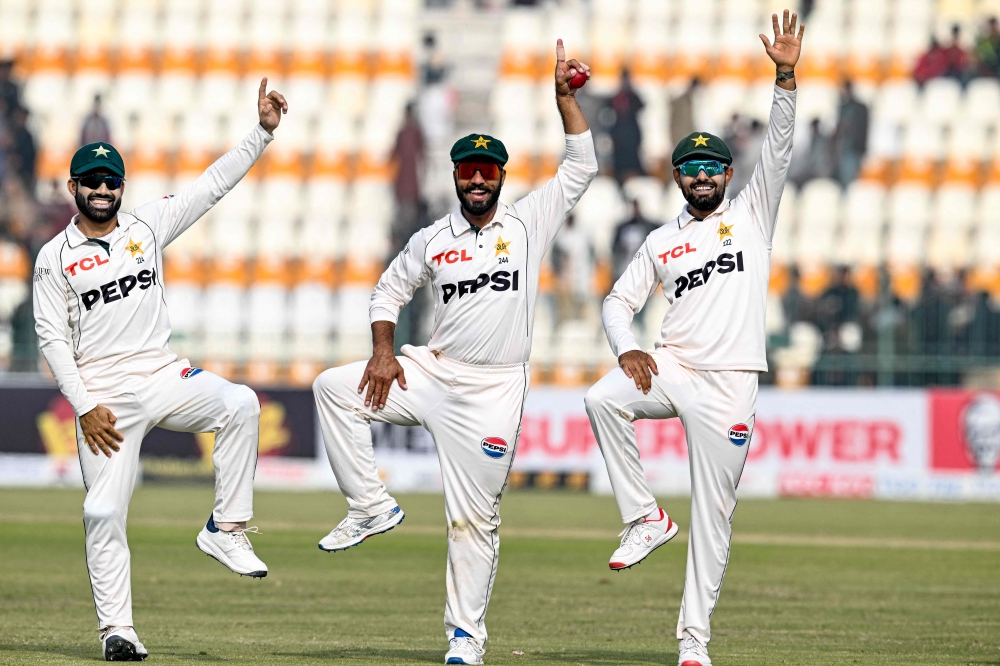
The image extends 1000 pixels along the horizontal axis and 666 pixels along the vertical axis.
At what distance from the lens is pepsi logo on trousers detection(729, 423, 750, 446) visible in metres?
7.93

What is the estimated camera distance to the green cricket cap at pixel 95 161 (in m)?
7.95

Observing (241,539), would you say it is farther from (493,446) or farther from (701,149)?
(701,149)

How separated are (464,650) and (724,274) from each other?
2.33m

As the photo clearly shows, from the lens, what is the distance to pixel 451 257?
8125mm

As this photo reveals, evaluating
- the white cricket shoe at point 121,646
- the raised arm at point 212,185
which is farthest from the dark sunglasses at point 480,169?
the white cricket shoe at point 121,646

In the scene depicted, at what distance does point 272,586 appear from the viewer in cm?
1181

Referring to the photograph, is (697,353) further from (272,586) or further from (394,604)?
(272,586)

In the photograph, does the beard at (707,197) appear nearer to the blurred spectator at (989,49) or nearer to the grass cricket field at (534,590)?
the grass cricket field at (534,590)

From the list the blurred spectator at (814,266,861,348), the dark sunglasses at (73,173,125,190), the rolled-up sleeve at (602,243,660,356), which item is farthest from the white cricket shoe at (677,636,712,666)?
the blurred spectator at (814,266,861,348)

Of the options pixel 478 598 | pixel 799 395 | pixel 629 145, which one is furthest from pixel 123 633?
pixel 629 145

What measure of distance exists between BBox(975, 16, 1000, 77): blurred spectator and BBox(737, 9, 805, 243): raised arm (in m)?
15.8

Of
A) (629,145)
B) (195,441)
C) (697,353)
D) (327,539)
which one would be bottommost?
(195,441)

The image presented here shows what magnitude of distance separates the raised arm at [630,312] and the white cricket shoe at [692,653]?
50.0 inches

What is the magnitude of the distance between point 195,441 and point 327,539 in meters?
13.0
